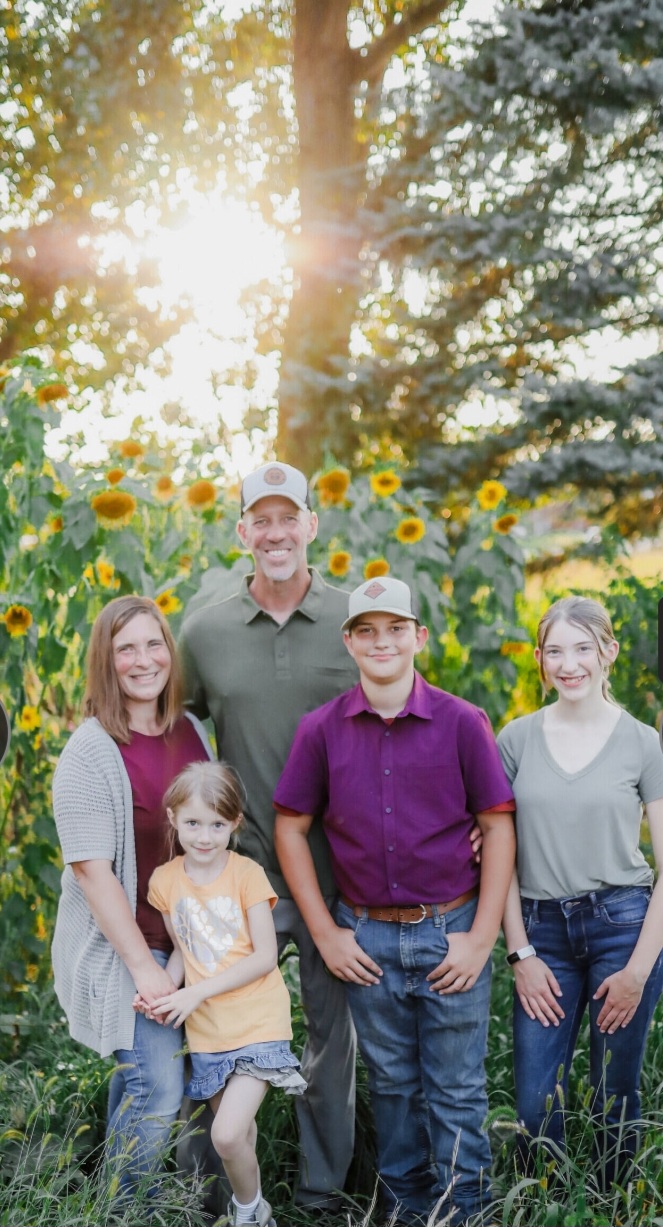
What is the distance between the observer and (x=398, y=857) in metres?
2.76

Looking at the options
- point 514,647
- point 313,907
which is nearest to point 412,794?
point 313,907

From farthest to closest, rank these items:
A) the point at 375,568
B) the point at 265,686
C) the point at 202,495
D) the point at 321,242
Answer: the point at 321,242 → the point at 202,495 → the point at 375,568 → the point at 265,686

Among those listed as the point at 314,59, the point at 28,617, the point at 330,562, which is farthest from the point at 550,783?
the point at 314,59

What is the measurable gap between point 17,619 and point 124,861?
105 centimetres

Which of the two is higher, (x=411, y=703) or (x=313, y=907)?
(x=411, y=703)

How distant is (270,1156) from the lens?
10.7 ft

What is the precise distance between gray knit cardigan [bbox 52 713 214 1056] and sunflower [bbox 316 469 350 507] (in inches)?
66.4

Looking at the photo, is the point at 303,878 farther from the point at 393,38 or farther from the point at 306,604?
the point at 393,38

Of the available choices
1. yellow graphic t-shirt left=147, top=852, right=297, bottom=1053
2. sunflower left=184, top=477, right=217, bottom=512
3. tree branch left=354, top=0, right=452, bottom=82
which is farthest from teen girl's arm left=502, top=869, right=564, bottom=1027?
tree branch left=354, top=0, right=452, bottom=82

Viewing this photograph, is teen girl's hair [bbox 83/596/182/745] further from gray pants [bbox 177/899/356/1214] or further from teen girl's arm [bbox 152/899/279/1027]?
gray pants [bbox 177/899/356/1214]

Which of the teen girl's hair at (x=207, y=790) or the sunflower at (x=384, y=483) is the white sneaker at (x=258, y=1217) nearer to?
the teen girl's hair at (x=207, y=790)

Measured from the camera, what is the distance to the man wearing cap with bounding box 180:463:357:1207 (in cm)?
308

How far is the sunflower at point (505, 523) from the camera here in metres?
4.37

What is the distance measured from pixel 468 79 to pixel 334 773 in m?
4.35
